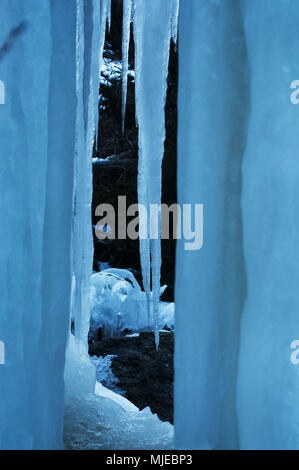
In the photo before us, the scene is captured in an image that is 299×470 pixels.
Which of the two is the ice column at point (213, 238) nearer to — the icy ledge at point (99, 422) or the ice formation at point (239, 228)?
the ice formation at point (239, 228)

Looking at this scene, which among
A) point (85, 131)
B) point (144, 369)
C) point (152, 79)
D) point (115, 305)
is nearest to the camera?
point (152, 79)

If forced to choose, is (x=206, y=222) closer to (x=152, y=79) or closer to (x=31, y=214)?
(x=31, y=214)

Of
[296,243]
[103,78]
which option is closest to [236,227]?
[296,243]

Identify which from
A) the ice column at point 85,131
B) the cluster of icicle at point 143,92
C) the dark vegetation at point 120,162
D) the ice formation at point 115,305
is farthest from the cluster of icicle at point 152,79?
the dark vegetation at point 120,162

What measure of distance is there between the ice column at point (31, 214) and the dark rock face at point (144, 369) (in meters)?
2.70

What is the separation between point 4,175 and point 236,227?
2.26ft

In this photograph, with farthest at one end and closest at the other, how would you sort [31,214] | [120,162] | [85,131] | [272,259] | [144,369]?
1. [120,162]
2. [144,369]
3. [85,131]
4. [31,214]
5. [272,259]

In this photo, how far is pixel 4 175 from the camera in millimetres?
1336

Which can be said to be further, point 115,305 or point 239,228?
point 115,305

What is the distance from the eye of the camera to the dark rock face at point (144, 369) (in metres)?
4.02

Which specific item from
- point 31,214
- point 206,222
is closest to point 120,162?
point 31,214

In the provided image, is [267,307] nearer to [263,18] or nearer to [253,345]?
[253,345]

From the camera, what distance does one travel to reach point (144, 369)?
4.40m

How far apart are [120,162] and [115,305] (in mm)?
2694
